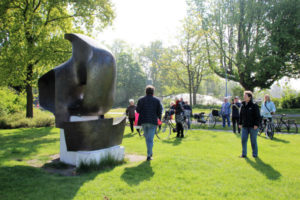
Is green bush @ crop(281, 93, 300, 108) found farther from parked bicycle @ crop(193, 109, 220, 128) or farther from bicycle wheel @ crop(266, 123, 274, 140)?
bicycle wheel @ crop(266, 123, 274, 140)

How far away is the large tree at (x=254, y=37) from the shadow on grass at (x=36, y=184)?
20932 millimetres

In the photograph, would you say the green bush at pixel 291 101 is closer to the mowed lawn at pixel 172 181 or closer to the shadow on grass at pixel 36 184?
the mowed lawn at pixel 172 181

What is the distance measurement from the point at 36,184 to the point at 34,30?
12.8 meters

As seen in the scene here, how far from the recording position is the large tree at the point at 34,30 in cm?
1406

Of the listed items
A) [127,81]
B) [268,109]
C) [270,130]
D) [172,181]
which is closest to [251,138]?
[172,181]

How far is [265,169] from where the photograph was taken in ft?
18.8

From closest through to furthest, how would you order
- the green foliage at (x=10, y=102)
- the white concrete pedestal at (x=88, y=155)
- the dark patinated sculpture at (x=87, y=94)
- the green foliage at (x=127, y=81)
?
1. the white concrete pedestal at (x=88, y=155)
2. the dark patinated sculpture at (x=87, y=94)
3. the green foliage at (x=10, y=102)
4. the green foliage at (x=127, y=81)

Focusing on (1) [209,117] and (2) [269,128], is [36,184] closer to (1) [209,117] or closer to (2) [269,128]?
(2) [269,128]

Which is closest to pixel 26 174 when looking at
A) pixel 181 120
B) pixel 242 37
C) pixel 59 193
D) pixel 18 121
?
pixel 59 193

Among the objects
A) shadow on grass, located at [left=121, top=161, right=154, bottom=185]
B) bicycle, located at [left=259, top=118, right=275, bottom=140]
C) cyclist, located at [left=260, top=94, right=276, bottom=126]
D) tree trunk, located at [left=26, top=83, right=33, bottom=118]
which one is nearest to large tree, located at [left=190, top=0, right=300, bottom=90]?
cyclist, located at [left=260, top=94, right=276, bottom=126]

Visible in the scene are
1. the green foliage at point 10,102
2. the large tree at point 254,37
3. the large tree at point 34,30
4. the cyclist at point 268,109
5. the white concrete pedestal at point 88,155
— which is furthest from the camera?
the large tree at point 254,37

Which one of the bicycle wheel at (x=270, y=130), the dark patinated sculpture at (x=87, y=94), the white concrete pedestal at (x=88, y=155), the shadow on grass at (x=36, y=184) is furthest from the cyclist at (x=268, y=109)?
the shadow on grass at (x=36, y=184)

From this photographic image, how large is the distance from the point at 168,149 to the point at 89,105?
3444mm

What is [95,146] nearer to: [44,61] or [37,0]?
[44,61]
